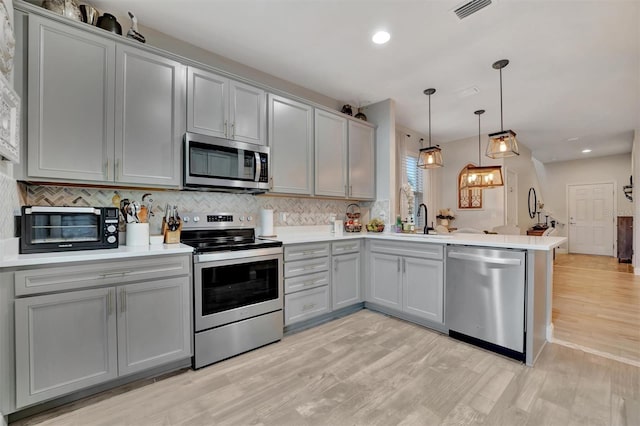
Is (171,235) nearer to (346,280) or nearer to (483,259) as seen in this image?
(346,280)

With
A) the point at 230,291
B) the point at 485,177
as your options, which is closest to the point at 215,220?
the point at 230,291

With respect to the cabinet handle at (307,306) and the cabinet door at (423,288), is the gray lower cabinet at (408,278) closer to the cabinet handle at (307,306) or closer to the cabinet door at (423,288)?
the cabinet door at (423,288)

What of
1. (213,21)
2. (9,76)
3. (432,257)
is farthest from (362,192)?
(9,76)

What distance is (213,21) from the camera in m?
2.40

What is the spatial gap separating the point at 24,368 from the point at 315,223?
284cm

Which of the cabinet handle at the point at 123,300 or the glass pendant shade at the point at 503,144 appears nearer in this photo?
the cabinet handle at the point at 123,300

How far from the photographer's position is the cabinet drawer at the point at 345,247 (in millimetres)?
3181

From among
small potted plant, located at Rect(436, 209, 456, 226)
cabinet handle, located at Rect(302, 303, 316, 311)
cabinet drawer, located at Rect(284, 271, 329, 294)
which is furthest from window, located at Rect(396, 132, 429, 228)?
cabinet handle, located at Rect(302, 303, 316, 311)

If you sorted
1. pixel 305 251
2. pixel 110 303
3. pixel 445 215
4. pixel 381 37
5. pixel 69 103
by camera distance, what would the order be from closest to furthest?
pixel 110 303, pixel 69 103, pixel 381 37, pixel 305 251, pixel 445 215

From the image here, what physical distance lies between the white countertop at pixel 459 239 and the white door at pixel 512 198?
356 cm

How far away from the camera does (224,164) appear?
2.62 metres

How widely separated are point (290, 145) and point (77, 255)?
210cm

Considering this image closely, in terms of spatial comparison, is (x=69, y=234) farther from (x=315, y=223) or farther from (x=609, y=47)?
(x=609, y=47)

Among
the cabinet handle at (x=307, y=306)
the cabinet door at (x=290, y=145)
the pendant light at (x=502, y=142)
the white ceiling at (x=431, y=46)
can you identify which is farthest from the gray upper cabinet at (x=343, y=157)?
the pendant light at (x=502, y=142)
